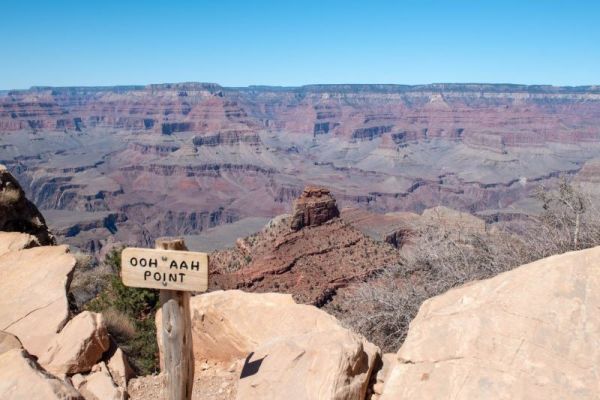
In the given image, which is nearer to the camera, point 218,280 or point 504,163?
point 218,280

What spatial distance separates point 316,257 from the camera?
116ft

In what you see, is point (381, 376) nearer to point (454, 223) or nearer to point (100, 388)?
point (100, 388)

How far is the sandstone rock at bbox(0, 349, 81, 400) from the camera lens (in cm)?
534

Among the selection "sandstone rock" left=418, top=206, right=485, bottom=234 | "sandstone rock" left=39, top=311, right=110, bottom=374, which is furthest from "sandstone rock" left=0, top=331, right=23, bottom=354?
"sandstone rock" left=418, top=206, right=485, bottom=234

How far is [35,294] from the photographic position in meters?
8.19

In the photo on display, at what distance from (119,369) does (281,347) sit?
2.54 meters

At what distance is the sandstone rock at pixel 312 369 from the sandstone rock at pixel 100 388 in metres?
1.80

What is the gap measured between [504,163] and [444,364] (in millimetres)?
175430

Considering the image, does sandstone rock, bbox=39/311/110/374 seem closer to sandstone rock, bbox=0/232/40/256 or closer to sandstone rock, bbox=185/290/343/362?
sandstone rock, bbox=185/290/343/362

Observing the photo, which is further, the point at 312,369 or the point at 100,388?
the point at 100,388

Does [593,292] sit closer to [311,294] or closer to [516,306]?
[516,306]

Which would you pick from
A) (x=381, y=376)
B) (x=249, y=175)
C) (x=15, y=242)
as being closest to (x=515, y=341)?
(x=381, y=376)

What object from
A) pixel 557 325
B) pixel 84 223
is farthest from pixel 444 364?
pixel 84 223

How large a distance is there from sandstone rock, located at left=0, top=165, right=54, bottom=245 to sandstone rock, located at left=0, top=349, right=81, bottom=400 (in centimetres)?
673
